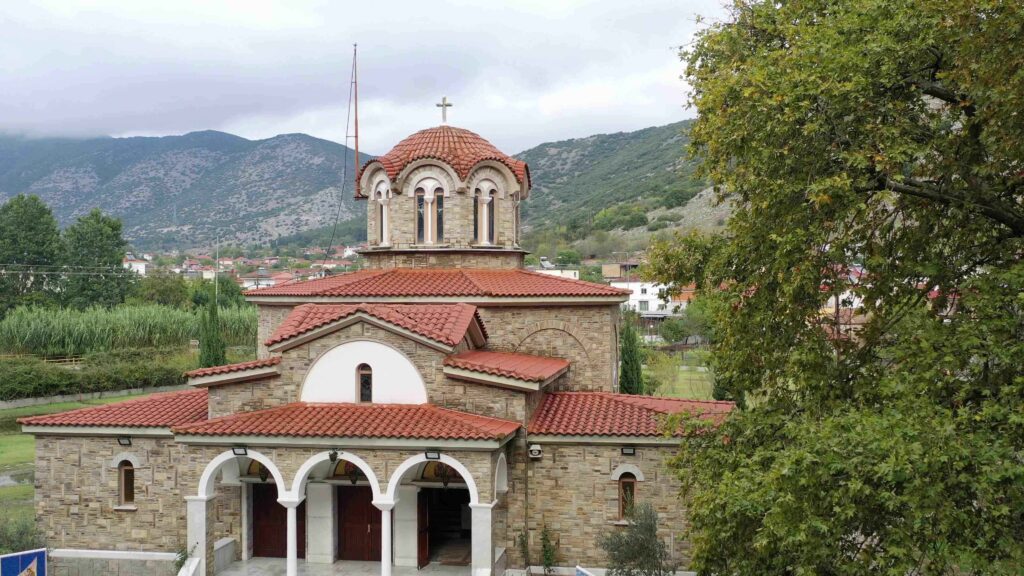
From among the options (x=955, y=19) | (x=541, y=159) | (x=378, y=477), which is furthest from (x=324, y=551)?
(x=541, y=159)

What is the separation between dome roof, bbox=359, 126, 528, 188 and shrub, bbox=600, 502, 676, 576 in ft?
32.0

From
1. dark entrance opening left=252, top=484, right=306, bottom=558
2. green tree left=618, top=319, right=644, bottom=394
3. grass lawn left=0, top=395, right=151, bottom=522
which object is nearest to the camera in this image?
dark entrance opening left=252, top=484, right=306, bottom=558

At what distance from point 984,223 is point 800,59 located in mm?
2828

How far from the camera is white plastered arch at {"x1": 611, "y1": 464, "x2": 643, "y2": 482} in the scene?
52.2 feet

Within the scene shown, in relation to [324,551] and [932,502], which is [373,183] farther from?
[932,502]

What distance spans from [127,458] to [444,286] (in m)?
7.42

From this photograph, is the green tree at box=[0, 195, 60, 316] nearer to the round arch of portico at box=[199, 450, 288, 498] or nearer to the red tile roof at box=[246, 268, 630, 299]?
the red tile roof at box=[246, 268, 630, 299]

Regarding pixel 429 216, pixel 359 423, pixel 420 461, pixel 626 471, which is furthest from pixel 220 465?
pixel 429 216

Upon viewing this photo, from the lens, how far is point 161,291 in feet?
253

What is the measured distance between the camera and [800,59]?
31.8ft

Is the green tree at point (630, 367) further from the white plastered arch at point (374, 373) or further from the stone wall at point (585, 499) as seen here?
the white plastered arch at point (374, 373)

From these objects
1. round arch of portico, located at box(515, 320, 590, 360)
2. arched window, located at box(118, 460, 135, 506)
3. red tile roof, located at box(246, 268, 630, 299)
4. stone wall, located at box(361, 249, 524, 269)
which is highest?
stone wall, located at box(361, 249, 524, 269)

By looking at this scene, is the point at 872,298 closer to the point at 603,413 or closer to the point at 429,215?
the point at 603,413

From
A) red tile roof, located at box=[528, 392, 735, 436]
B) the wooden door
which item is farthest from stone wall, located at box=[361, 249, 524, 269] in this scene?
the wooden door
